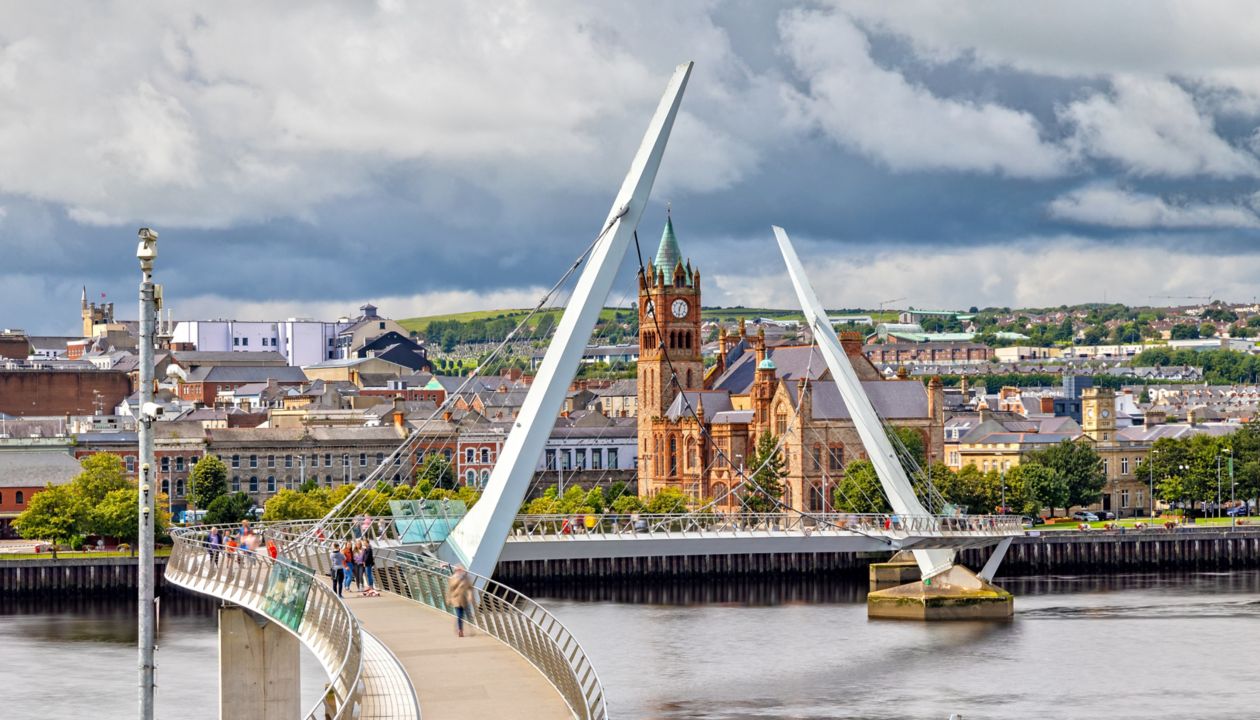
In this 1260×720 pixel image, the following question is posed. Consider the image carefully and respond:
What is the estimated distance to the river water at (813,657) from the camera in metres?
46.4

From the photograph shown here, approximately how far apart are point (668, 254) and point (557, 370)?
7191 cm

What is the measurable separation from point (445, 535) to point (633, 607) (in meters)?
23.2

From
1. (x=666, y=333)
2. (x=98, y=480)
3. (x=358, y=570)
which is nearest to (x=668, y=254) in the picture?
(x=666, y=333)

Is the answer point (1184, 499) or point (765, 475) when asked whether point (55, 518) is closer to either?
point (765, 475)

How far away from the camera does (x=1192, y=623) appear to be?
64188 millimetres

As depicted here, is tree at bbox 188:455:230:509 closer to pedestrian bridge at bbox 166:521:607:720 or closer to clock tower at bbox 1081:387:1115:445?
clock tower at bbox 1081:387:1115:445

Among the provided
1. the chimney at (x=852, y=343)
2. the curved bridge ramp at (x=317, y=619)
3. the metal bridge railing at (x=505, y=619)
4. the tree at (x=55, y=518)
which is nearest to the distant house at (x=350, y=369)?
the chimney at (x=852, y=343)

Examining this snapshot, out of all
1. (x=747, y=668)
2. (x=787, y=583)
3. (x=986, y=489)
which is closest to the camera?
(x=747, y=668)

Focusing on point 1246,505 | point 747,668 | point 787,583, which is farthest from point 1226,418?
point 747,668

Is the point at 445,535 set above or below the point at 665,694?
above

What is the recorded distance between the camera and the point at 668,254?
12044 cm

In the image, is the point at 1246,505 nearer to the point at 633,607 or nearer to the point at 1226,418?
the point at 1226,418

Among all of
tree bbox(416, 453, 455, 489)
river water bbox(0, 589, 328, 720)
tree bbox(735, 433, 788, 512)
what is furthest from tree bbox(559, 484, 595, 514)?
river water bbox(0, 589, 328, 720)

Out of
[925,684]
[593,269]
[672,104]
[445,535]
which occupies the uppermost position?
[672,104]
